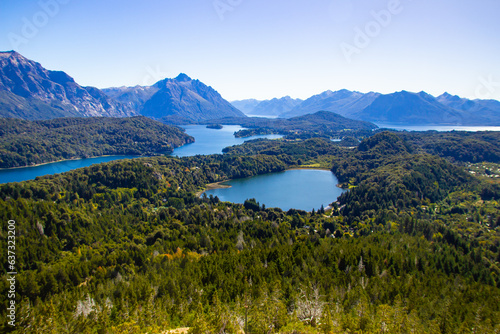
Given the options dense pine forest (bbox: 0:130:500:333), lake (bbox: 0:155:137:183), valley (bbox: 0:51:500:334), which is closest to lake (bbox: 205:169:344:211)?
valley (bbox: 0:51:500:334)

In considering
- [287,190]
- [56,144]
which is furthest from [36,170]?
[287,190]

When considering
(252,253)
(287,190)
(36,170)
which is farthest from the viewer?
(36,170)

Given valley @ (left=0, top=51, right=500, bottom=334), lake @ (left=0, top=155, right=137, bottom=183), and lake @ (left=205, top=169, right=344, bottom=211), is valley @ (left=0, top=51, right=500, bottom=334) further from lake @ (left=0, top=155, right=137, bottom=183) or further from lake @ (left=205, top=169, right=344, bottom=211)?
lake @ (left=0, top=155, right=137, bottom=183)

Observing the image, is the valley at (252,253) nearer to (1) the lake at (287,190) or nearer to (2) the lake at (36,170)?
(1) the lake at (287,190)

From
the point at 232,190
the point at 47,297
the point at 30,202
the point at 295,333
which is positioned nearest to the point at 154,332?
the point at 295,333

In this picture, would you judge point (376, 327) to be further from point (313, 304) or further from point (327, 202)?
point (327, 202)

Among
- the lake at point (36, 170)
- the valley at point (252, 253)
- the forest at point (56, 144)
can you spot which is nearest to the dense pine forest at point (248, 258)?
the valley at point (252, 253)

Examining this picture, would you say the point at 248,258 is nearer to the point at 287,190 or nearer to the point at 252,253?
the point at 252,253
